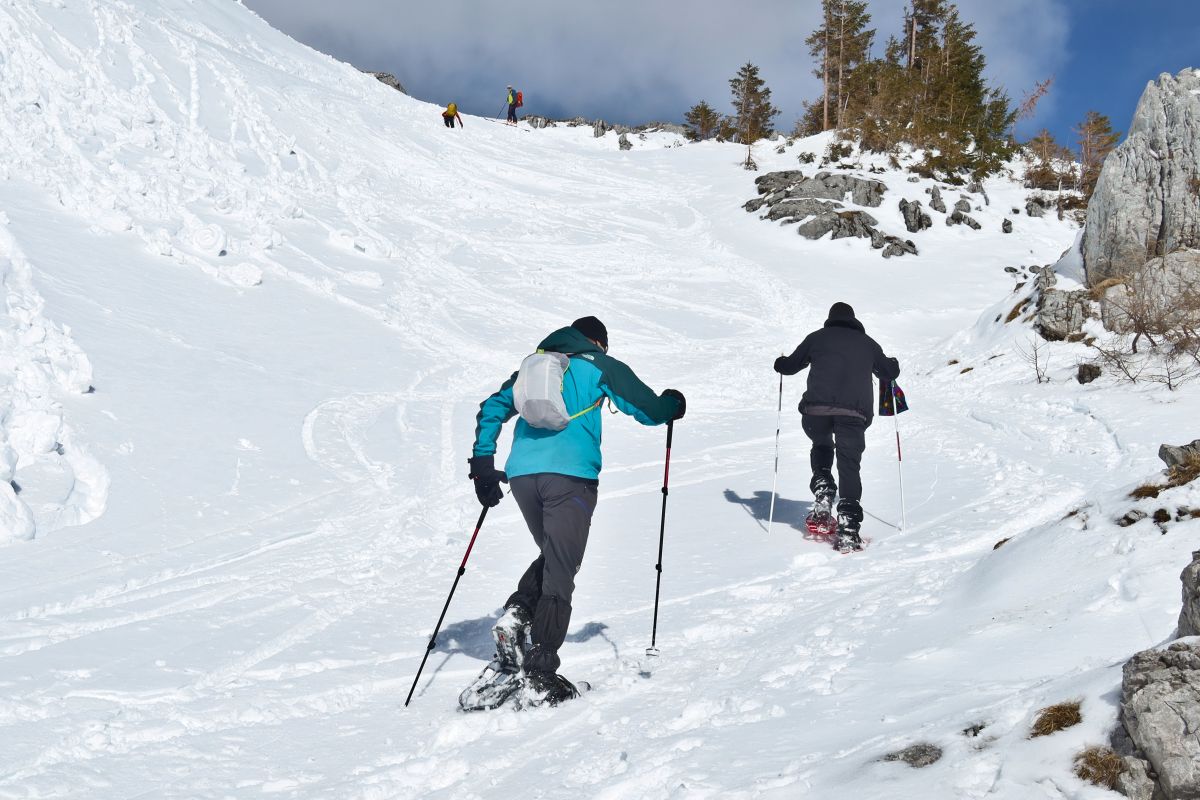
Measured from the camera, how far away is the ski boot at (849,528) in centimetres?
688

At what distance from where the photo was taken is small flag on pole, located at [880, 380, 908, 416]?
26.7 feet

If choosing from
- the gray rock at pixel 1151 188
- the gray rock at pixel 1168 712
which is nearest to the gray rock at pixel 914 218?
the gray rock at pixel 1151 188

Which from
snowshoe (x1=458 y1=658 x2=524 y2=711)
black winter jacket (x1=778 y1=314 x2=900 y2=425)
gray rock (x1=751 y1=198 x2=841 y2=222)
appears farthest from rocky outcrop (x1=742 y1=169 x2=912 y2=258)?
snowshoe (x1=458 y1=658 x2=524 y2=711)

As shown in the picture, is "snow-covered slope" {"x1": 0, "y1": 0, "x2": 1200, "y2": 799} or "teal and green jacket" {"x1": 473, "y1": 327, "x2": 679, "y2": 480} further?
"teal and green jacket" {"x1": 473, "y1": 327, "x2": 679, "y2": 480}

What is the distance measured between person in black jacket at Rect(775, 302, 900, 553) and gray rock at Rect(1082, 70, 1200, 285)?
8.51 metres

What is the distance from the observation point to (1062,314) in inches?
535

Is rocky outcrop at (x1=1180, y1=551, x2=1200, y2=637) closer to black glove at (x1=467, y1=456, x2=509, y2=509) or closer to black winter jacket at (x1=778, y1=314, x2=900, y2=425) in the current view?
black glove at (x1=467, y1=456, x2=509, y2=509)

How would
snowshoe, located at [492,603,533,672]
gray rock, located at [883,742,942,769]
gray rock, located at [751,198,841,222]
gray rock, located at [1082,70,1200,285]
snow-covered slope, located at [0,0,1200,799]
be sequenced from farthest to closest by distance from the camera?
gray rock, located at [751,198,841,222]
gray rock, located at [1082,70,1200,285]
snowshoe, located at [492,603,533,672]
snow-covered slope, located at [0,0,1200,799]
gray rock, located at [883,742,942,769]

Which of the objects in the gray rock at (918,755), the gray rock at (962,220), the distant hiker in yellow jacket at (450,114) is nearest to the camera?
the gray rock at (918,755)

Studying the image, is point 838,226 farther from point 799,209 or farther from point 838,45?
point 838,45

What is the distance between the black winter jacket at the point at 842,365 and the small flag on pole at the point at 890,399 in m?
0.39

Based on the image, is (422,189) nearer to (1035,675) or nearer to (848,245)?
(848,245)

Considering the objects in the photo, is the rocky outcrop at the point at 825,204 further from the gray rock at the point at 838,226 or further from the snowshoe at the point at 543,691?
the snowshoe at the point at 543,691

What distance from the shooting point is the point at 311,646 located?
16.9ft
